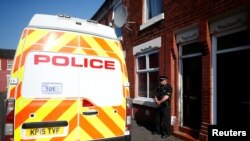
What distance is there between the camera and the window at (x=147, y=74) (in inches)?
393

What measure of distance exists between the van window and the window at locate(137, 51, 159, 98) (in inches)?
206

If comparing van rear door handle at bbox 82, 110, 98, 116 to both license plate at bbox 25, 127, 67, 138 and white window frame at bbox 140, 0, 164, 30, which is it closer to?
license plate at bbox 25, 127, 67, 138

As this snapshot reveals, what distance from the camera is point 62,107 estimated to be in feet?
14.0

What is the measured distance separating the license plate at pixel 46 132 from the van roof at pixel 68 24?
1540 mm

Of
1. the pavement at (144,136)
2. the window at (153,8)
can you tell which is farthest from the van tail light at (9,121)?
the window at (153,8)

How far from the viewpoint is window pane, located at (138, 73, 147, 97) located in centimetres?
1098

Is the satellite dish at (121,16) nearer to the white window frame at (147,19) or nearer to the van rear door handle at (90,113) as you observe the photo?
the white window frame at (147,19)

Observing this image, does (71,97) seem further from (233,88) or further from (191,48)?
(191,48)

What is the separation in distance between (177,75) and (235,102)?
243 cm

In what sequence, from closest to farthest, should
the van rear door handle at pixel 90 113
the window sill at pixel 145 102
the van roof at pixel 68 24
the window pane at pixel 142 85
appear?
the van roof at pixel 68 24 < the van rear door handle at pixel 90 113 < the window sill at pixel 145 102 < the window pane at pixel 142 85

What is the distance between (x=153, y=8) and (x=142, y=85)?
121 inches

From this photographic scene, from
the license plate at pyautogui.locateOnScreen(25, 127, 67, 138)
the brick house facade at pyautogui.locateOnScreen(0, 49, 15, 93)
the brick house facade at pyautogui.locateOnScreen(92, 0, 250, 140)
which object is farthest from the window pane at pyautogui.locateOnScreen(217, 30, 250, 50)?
the brick house facade at pyautogui.locateOnScreen(0, 49, 15, 93)

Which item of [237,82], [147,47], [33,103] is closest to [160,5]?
[147,47]

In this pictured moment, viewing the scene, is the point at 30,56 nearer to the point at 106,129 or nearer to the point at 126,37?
the point at 106,129
